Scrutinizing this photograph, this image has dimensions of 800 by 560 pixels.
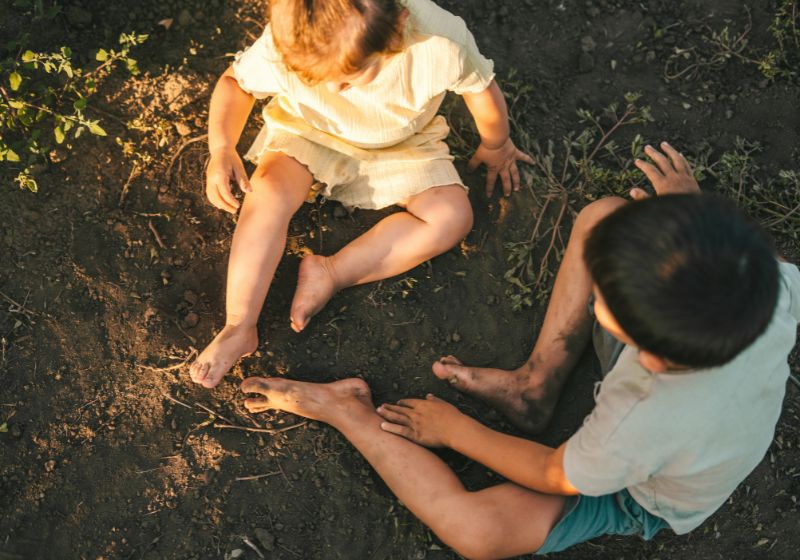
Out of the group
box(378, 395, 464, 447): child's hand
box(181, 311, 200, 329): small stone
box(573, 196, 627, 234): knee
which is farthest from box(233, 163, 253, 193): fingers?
box(573, 196, 627, 234): knee

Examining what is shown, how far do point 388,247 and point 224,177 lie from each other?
0.60m

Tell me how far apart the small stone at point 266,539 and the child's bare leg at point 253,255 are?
54cm

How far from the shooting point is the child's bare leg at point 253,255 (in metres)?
2.29

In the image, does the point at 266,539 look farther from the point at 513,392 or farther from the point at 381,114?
the point at 381,114

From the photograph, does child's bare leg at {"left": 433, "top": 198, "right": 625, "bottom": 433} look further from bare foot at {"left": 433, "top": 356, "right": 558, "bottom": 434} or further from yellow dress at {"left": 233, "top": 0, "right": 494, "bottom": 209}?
yellow dress at {"left": 233, "top": 0, "right": 494, "bottom": 209}

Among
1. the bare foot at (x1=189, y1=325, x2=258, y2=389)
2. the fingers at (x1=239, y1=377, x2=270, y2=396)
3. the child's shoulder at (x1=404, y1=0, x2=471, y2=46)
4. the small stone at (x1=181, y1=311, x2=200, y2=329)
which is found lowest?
Answer: the fingers at (x1=239, y1=377, x2=270, y2=396)

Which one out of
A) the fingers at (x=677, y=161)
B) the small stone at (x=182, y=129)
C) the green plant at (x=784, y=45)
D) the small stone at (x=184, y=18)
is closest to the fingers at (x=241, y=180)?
the small stone at (x=182, y=129)

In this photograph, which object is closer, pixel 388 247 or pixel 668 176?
pixel 668 176

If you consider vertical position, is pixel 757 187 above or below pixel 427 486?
above

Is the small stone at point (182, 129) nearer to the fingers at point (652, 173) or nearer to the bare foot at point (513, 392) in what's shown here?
the bare foot at point (513, 392)

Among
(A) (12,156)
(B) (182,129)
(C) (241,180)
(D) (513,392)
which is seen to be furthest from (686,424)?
(A) (12,156)

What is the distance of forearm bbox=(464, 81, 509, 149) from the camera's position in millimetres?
2305

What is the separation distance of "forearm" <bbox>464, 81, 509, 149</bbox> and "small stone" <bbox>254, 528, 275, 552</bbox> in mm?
1545

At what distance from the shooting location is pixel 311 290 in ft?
7.93
